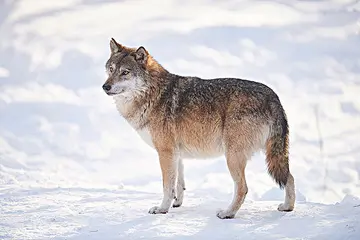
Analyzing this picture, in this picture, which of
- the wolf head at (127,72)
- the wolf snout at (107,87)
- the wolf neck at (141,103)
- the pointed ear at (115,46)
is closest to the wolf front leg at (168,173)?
the wolf neck at (141,103)

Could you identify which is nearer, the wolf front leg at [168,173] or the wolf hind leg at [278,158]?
the wolf hind leg at [278,158]

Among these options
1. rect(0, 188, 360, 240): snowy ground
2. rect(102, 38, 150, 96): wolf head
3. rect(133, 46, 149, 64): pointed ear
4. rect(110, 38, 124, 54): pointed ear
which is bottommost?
rect(0, 188, 360, 240): snowy ground

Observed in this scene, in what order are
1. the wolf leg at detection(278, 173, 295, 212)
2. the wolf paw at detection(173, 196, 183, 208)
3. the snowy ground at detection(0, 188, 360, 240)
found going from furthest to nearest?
the wolf paw at detection(173, 196, 183, 208)
the wolf leg at detection(278, 173, 295, 212)
the snowy ground at detection(0, 188, 360, 240)

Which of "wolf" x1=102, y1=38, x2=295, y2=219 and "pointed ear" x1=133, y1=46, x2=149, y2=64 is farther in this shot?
"pointed ear" x1=133, y1=46, x2=149, y2=64

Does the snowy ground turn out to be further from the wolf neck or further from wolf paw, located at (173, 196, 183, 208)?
the wolf neck

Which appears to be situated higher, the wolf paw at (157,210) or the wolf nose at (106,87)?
the wolf nose at (106,87)

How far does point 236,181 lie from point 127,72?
274 centimetres

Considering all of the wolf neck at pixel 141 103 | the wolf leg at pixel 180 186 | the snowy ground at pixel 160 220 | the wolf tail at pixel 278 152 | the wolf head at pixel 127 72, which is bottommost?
the snowy ground at pixel 160 220

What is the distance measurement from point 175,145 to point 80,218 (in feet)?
6.39

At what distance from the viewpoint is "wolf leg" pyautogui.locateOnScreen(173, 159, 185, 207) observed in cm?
913

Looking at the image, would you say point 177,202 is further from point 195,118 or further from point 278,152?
point 278,152

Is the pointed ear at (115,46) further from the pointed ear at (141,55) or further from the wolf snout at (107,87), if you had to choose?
the wolf snout at (107,87)

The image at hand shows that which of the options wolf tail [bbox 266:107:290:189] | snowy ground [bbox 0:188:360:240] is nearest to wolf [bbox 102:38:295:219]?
wolf tail [bbox 266:107:290:189]

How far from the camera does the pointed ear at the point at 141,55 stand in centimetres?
915
